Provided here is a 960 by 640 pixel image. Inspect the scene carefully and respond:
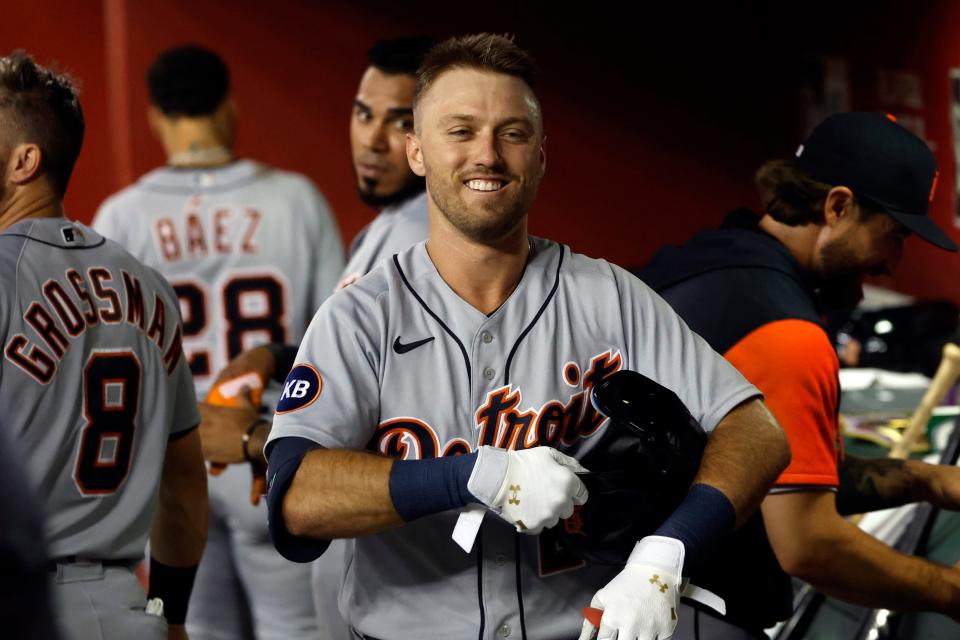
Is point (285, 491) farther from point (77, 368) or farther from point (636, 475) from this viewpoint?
point (77, 368)

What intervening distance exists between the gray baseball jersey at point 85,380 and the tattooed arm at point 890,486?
3.92ft

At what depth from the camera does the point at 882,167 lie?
221 centimetres

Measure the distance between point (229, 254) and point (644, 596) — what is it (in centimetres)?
211

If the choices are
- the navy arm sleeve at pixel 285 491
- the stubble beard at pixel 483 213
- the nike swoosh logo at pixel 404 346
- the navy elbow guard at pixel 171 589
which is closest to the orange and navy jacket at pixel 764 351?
the stubble beard at pixel 483 213

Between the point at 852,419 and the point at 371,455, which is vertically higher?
the point at 371,455

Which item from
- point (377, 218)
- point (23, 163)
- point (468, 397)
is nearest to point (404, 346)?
point (468, 397)

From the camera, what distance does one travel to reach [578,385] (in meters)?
1.69

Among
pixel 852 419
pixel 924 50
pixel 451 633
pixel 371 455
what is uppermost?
pixel 924 50

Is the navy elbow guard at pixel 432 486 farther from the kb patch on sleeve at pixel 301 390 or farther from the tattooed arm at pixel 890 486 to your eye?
the tattooed arm at pixel 890 486

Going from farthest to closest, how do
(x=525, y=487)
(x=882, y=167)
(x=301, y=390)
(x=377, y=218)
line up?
(x=377, y=218)
(x=882, y=167)
(x=301, y=390)
(x=525, y=487)

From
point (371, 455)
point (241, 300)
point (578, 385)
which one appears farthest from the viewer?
point (241, 300)

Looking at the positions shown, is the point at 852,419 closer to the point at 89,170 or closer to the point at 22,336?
the point at 22,336

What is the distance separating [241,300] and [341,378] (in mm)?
1805

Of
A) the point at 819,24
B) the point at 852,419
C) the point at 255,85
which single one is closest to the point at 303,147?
the point at 255,85
